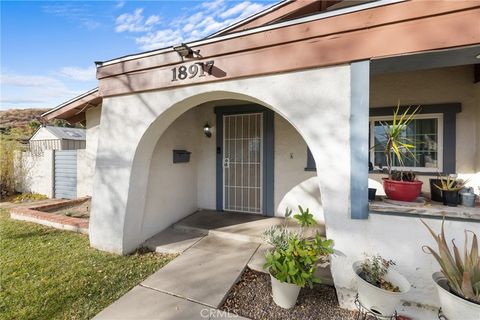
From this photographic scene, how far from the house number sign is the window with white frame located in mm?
3189

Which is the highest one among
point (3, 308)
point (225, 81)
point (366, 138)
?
point (225, 81)

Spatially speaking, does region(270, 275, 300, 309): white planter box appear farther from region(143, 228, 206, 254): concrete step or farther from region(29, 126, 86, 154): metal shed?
region(29, 126, 86, 154): metal shed

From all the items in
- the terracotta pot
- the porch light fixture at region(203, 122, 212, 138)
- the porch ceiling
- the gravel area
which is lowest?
the gravel area

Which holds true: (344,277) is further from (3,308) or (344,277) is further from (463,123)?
(3,308)

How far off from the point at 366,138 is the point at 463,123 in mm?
2955


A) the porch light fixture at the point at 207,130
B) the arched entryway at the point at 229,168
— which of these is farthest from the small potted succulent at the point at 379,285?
the porch light fixture at the point at 207,130

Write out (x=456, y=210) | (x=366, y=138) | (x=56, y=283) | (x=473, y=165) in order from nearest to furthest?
(x=456, y=210) < (x=366, y=138) < (x=56, y=283) < (x=473, y=165)

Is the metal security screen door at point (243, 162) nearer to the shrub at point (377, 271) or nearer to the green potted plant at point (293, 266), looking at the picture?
the green potted plant at point (293, 266)

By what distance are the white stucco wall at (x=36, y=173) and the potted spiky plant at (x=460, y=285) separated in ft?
33.1

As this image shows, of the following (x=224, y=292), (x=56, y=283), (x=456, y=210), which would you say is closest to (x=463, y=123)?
(x=456, y=210)

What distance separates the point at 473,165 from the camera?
370 centimetres

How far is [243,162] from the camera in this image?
5.25 metres

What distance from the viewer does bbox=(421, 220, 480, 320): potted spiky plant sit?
168 cm

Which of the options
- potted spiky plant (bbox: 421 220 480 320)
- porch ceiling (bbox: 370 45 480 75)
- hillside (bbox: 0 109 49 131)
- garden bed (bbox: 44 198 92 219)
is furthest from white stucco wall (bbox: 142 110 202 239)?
hillside (bbox: 0 109 49 131)
